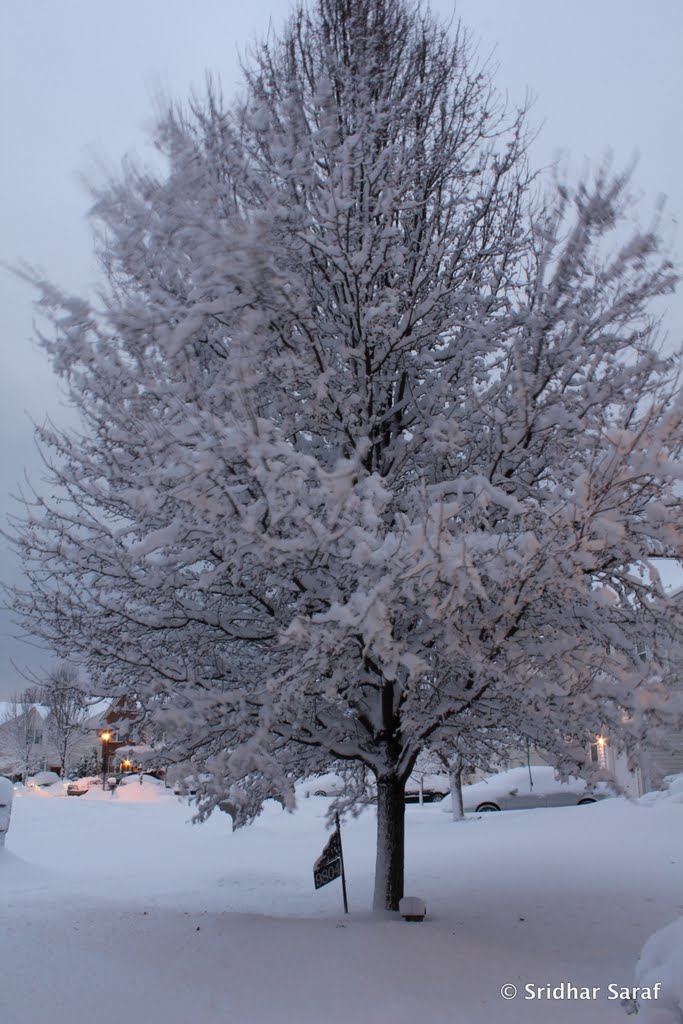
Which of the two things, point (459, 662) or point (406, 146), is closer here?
point (459, 662)

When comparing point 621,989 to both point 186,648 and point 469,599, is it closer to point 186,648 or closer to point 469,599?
point 469,599

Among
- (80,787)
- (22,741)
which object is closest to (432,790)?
(80,787)

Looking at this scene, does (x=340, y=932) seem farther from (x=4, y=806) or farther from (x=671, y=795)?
(x=671, y=795)

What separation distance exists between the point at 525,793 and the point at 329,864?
49.6 ft

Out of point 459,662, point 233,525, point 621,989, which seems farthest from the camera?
point 459,662

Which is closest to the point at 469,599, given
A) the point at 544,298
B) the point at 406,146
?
the point at 544,298

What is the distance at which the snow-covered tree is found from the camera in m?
4.35

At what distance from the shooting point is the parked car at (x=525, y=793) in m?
19.4

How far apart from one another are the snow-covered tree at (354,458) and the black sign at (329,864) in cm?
40

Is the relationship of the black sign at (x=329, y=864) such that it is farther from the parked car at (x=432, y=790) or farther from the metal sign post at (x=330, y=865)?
the parked car at (x=432, y=790)

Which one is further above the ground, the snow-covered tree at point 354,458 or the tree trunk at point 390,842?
the snow-covered tree at point 354,458

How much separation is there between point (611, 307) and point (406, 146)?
9.21 ft

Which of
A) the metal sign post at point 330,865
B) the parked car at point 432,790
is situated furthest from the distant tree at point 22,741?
the metal sign post at point 330,865

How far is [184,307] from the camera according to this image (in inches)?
191
